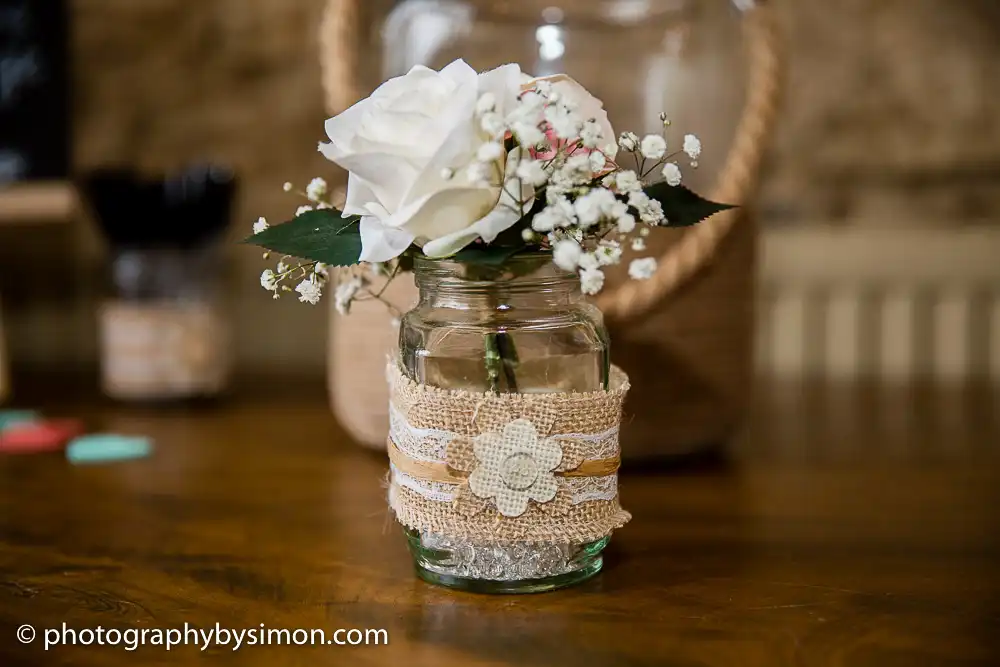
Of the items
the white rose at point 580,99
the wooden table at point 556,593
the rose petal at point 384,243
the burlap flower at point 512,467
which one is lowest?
the wooden table at point 556,593

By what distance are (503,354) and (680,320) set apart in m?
0.33

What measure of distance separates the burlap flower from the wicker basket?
0.89 feet

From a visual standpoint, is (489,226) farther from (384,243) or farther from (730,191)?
(730,191)

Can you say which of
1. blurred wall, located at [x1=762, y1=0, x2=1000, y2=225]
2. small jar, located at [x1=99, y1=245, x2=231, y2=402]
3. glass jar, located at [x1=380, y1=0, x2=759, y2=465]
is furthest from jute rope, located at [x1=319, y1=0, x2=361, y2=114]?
blurred wall, located at [x1=762, y1=0, x2=1000, y2=225]

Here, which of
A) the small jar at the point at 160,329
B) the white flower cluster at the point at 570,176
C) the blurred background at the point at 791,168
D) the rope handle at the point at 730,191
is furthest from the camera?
the blurred background at the point at 791,168

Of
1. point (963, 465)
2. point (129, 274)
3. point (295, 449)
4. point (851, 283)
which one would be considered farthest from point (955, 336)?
point (129, 274)

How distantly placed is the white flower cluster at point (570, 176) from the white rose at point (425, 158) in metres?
0.01

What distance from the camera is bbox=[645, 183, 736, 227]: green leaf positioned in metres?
0.54

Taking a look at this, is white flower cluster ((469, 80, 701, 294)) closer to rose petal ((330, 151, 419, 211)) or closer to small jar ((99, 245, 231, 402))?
rose petal ((330, 151, 419, 211))

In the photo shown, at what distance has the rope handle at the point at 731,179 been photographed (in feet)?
2.60

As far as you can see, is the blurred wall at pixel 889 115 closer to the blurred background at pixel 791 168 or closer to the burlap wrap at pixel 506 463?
the blurred background at pixel 791 168

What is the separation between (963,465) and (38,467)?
2.77 feet

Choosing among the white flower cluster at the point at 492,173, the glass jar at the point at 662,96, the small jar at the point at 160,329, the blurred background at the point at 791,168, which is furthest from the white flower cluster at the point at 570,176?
the blurred background at the point at 791,168

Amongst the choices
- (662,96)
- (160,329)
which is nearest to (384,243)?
(662,96)
